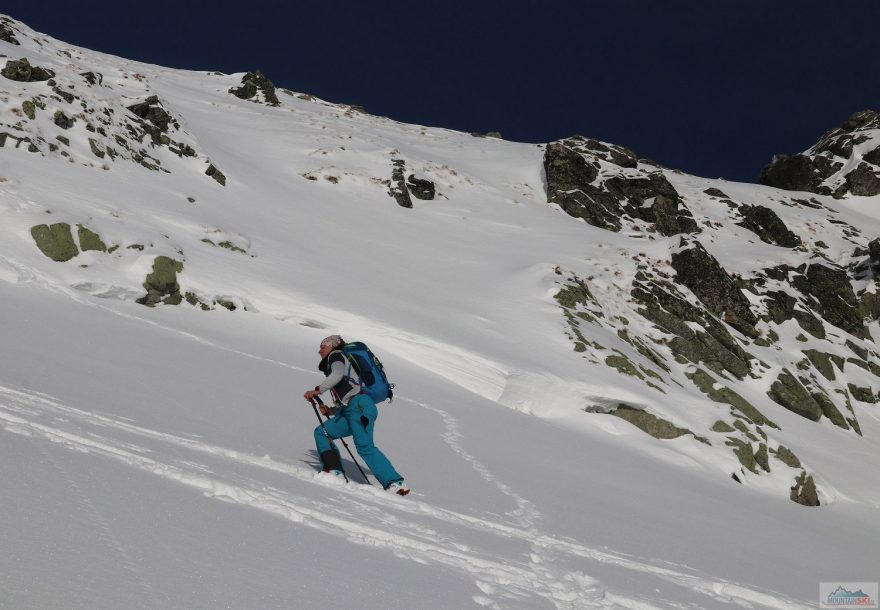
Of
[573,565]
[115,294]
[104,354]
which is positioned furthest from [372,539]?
[115,294]

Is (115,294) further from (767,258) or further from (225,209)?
(767,258)

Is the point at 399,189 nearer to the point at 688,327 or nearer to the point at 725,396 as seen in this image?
the point at 688,327

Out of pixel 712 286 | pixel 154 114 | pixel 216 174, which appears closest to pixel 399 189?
pixel 216 174

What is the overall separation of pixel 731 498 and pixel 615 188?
105ft

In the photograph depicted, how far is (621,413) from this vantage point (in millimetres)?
16844

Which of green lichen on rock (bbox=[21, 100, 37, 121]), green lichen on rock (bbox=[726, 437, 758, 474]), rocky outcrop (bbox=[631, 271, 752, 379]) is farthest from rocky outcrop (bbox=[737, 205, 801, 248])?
green lichen on rock (bbox=[21, 100, 37, 121])

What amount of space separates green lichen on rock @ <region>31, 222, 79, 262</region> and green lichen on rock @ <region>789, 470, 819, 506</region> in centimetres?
1881

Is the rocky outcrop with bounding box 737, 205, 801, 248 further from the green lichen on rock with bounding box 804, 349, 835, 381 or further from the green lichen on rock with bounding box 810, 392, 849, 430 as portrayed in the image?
the green lichen on rock with bounding box 810, 392, 849, 430

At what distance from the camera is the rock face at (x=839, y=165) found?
60312 millimetres

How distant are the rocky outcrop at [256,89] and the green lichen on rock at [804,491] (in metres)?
42.6

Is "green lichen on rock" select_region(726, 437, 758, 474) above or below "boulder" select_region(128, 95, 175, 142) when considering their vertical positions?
below

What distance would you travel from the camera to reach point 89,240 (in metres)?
13.7

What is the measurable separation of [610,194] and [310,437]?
1464 inches

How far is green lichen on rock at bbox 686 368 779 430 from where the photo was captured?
73.9ft
